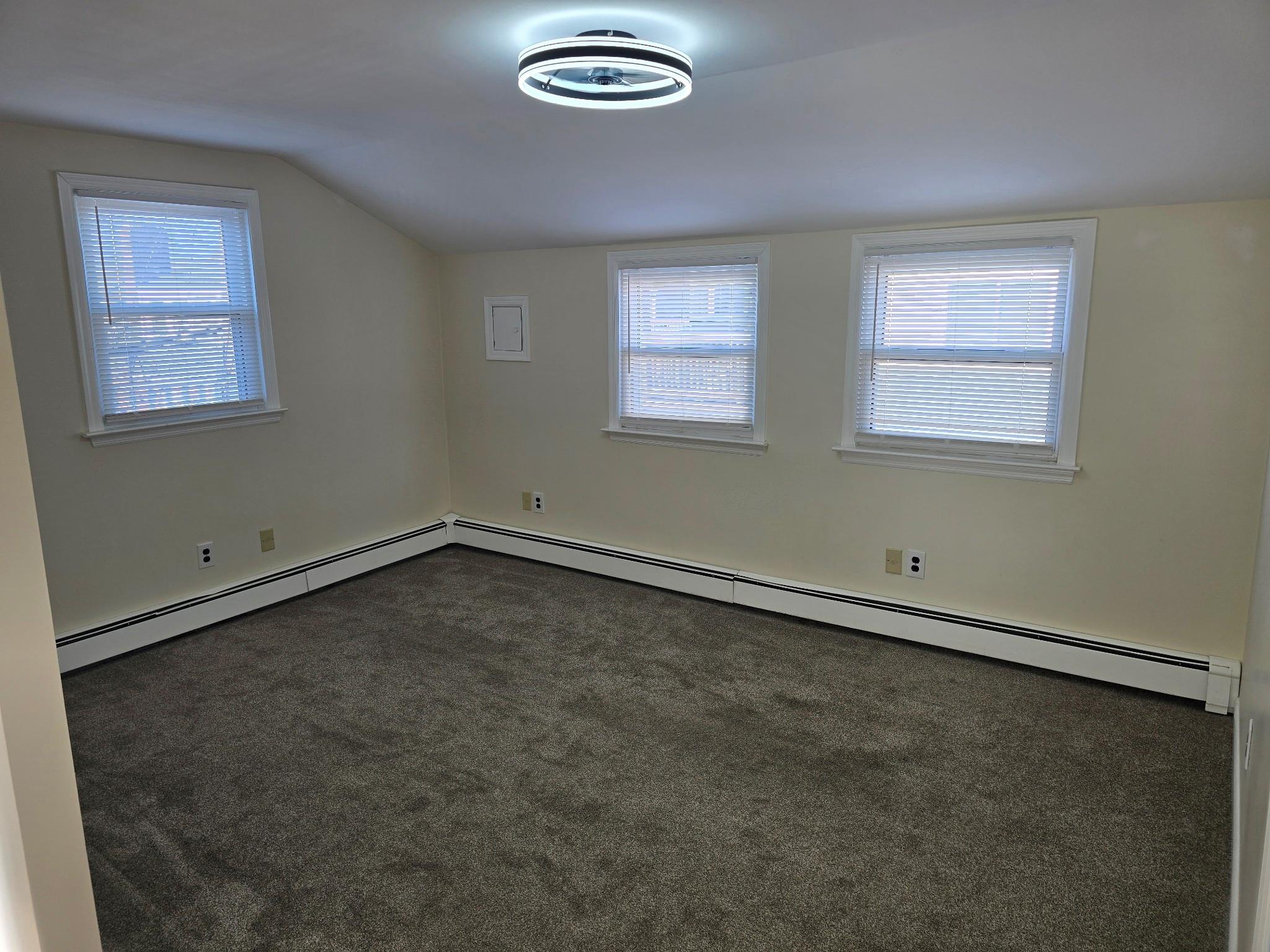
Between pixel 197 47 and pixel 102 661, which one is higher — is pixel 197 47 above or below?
above

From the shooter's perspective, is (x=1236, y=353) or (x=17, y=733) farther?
(x=1236, y=353)

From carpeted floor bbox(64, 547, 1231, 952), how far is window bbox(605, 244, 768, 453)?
107 centimetres

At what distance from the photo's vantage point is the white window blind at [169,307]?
136 inches

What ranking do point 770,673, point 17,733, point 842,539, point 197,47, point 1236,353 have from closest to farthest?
point 17,733 → point 197,47 → point 1236,353 → point 770,673 → point 842,539

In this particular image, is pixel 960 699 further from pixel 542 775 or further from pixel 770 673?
pixel 542 775

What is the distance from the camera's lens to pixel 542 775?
2697 mm

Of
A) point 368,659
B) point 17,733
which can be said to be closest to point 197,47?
point 17,733

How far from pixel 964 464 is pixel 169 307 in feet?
11.8

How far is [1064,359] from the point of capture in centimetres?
324

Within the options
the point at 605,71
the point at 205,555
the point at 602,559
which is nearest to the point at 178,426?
the point at 205,555

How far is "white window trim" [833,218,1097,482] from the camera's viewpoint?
3.16 meters

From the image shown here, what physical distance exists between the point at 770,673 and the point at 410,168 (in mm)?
2869

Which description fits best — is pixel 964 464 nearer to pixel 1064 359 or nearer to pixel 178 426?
pixel 1064 359

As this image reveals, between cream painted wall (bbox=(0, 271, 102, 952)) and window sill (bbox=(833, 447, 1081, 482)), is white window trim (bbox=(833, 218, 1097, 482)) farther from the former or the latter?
cream painted wall (bbox=(0, 271, 102, 952))
